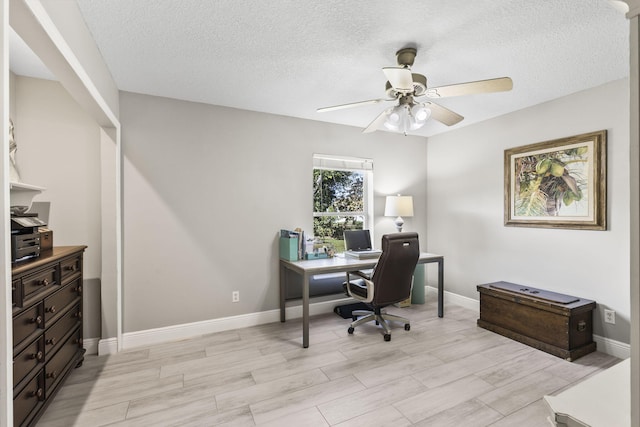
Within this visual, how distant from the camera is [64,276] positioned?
2174 mm

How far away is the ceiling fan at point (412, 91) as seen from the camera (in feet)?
6.46

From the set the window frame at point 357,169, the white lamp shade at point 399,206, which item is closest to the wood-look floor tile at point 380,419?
the window frame at point 357,169

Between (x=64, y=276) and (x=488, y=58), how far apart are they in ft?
11.2

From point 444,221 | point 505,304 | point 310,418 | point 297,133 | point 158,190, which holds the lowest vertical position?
point 310,418

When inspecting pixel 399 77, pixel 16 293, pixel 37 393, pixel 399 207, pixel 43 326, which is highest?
pixel 399 77

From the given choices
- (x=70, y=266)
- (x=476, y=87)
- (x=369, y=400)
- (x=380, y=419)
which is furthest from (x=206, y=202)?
(x=476, y=87)

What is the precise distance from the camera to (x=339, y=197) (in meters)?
4.12

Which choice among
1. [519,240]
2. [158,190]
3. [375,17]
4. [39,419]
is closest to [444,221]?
[519,240]

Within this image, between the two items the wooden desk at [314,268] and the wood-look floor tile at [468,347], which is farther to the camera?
the wooden desk at [314,268]

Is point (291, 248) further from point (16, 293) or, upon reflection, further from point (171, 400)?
point (16, 293)

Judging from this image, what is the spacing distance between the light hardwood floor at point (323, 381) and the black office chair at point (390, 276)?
0.34 meters

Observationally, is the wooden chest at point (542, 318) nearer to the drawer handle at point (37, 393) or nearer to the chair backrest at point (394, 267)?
the chair backrest at point (394, 267)

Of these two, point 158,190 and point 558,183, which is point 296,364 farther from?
point 558,183

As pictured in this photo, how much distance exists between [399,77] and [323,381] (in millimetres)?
2182
